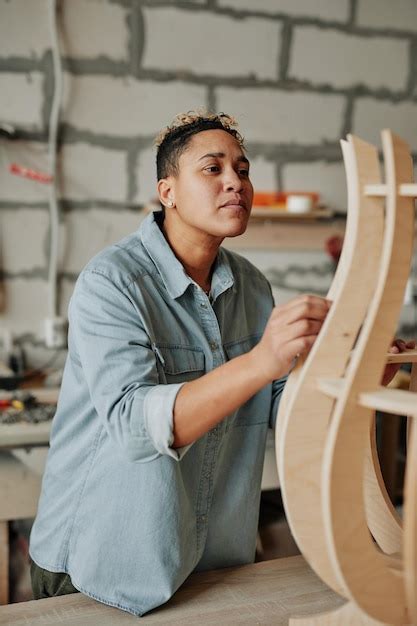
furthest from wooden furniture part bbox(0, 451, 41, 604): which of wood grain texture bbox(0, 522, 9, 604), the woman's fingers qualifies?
the woman's fingers

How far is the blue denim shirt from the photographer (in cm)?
118

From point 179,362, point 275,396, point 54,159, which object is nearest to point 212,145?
point 179,362

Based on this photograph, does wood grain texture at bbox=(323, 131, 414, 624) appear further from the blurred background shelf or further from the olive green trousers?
the blurred background shelf

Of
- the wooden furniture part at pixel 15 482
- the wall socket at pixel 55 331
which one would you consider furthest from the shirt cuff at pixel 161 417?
the wall socket at pixel 55 331

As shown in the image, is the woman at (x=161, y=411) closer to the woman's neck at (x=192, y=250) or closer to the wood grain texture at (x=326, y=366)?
the woman's neck at (x=192, y=250)

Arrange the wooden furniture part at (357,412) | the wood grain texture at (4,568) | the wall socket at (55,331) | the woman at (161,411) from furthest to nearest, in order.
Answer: the wall socket at (55,331), the wood grain texture at (4,568), the woman at (161,411), the wooden furniture part at (357,412)

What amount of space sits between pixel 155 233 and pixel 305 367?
1.85 ft

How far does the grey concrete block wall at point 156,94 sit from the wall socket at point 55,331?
0.04 meters

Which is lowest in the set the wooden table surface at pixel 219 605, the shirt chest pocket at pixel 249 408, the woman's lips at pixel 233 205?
the wooden table surface at pixel 219 605

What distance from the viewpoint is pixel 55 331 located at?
2.64 meters

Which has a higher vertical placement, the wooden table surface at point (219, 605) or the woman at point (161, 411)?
the woman at point (161, 411)

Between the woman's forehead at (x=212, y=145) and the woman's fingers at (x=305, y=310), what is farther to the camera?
the woman's forehead at (x=212, y=145)

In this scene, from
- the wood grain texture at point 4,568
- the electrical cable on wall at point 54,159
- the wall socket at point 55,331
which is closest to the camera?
the wood grain texture at point 4,568

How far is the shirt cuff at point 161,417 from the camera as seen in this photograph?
106 cm
